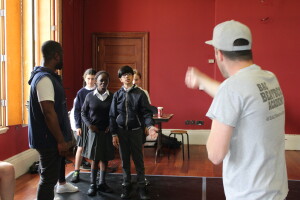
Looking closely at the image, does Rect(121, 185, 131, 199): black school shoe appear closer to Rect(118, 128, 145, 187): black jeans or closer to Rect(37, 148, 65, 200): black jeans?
Rect(118, 128, 145, 187): black jeans

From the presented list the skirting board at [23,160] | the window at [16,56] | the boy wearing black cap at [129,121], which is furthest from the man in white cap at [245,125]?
the skirting board at [23,160]

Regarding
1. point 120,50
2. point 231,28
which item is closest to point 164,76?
point 120,50

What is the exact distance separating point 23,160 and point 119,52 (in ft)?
10.2

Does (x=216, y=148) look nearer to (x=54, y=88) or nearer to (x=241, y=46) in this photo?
(x=241, y=46)

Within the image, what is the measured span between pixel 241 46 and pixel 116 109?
92.2 inches

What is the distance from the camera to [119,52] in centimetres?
661

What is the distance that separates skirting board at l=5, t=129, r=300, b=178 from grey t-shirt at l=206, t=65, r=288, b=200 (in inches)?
135

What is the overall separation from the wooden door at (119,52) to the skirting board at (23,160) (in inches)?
100

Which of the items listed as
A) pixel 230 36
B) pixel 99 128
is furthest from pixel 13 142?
pixel 230 36

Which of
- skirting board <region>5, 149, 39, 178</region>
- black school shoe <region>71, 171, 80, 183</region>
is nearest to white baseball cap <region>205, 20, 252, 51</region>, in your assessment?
black school shoe <region>71, 171, 80, 183</region>

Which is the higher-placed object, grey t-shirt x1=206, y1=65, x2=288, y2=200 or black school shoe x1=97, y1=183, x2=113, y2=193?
grey t-shirt x1=206, y1=65, x2=288, y2=200

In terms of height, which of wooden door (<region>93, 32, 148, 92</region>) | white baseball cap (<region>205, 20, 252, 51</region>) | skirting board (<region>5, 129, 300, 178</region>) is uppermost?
→ wooden door (<region>93, 32, 148, 92</region>)

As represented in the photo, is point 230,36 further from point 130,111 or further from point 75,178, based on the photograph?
point 75,178

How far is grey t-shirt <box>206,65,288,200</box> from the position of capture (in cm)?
107
